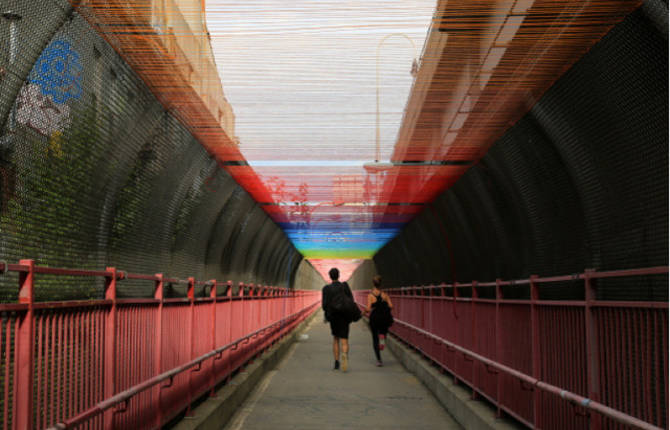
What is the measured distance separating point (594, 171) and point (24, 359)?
14.2ft

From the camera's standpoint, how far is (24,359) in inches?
127

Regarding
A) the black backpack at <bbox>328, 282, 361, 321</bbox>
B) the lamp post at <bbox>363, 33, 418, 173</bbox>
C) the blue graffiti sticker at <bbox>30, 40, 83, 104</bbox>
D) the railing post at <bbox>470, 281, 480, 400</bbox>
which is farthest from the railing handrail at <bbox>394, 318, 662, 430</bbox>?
the black backpack at <bbox>328, 282, 361, 321</bbox>

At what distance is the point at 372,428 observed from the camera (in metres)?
7.63

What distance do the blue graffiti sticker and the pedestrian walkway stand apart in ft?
13.3

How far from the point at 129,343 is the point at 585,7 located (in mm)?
3678

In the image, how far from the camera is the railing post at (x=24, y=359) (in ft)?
10.4

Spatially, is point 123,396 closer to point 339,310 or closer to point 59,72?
point 59,72

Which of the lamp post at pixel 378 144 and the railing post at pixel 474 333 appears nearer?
the lamp post at pixel 378 144

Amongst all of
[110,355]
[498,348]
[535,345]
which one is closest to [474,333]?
[498,348]

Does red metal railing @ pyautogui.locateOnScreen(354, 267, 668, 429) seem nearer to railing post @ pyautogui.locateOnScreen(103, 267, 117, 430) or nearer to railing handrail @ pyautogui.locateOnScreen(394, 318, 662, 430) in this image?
railing handrail @ pyautogui.locateOnScreen(394, 318, 662, 430)

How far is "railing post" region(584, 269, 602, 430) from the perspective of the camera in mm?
4230

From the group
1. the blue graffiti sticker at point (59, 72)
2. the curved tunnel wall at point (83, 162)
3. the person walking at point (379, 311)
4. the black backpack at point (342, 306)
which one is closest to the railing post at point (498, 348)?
the curved tunnel wall at point (83, 162)

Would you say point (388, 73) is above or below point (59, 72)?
above

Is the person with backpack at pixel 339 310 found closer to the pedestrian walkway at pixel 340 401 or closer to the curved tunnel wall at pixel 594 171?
the pedestrian walkway at pixel 340 401
